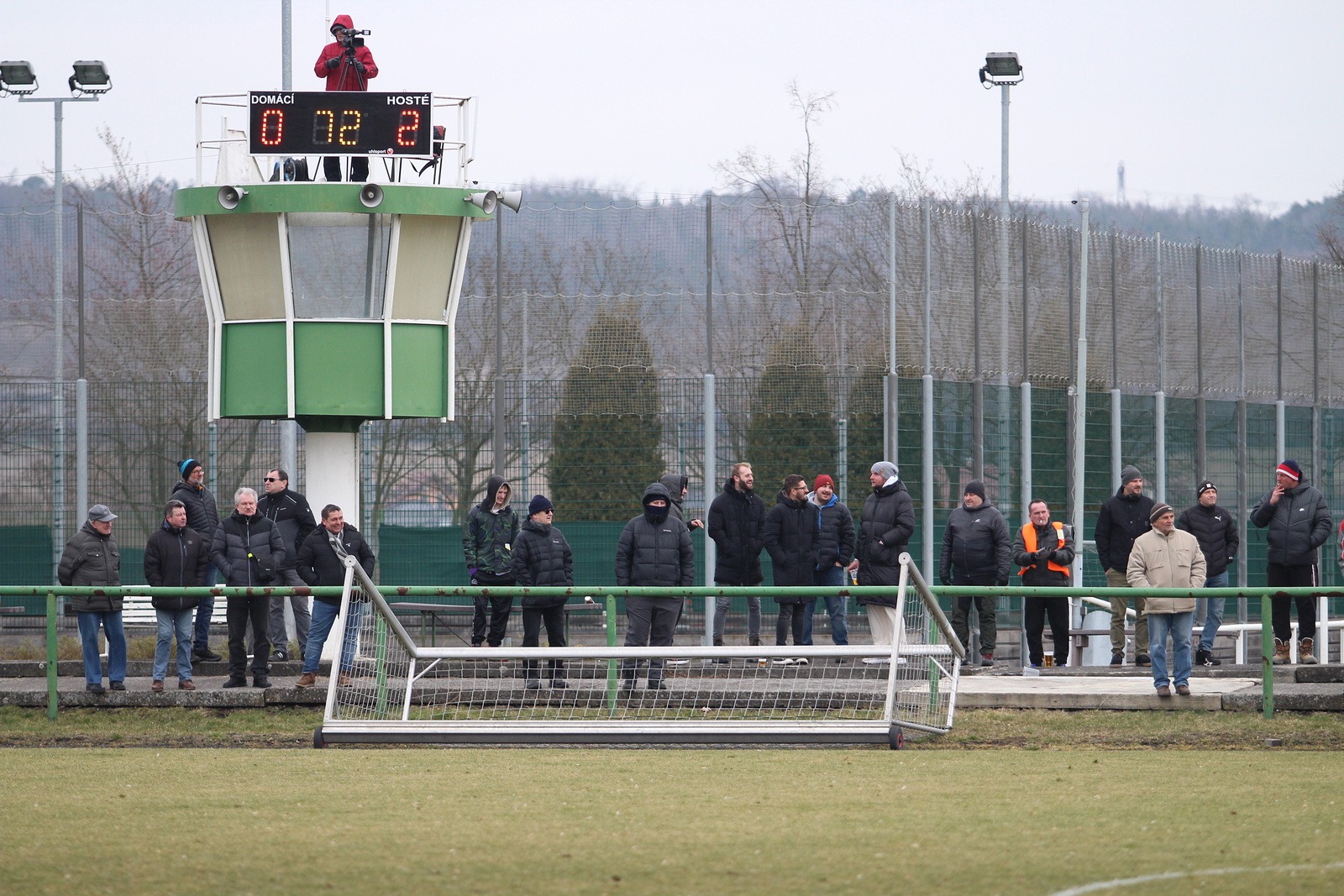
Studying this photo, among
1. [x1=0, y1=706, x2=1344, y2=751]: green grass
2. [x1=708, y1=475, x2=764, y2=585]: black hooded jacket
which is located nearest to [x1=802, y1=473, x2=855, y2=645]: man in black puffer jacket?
[x1=708, y1=475, x2=764, y2=585]: black hooded jacket

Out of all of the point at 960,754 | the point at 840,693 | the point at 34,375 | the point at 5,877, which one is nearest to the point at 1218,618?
the point at 840,693

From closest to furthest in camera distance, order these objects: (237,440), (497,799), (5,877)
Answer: (5,877) → (497,799) → (237,440)

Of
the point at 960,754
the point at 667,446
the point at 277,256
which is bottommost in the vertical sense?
the point at 960,754

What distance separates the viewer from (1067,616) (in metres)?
15.0

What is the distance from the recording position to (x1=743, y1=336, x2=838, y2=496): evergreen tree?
66.1 feet

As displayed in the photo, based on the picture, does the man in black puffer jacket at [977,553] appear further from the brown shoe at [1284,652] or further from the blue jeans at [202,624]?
the blue jeans at [202,624]

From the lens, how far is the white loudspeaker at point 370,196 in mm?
15945

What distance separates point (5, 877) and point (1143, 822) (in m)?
4.74

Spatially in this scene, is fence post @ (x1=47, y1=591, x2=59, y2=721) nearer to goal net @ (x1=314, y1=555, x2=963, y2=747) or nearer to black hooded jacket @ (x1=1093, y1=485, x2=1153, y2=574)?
goal net @ (x1=314, y1=555, x2=963, y2=747)

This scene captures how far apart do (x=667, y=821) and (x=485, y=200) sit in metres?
9.75

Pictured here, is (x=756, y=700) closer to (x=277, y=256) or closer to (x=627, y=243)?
(x=277, y=256)

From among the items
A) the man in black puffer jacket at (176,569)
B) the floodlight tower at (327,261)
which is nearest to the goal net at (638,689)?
the man in black puffer jacket at (176,569)

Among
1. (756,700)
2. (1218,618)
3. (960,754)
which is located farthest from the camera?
(1218,618)

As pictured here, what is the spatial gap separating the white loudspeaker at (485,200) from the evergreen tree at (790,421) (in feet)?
16.2
